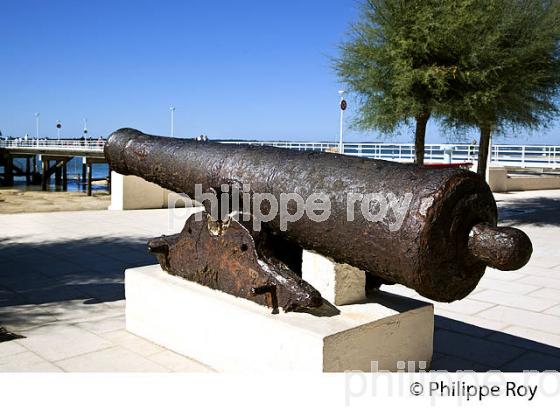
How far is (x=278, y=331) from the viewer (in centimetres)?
326

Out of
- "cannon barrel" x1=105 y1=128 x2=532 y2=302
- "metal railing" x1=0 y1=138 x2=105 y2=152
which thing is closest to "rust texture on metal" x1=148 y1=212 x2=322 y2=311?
"cannon barrel" x1=105 y1=128 x2=532 y2=302

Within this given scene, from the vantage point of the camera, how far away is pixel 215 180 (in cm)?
379

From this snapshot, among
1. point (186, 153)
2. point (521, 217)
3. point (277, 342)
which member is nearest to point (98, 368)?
point (277, 342)

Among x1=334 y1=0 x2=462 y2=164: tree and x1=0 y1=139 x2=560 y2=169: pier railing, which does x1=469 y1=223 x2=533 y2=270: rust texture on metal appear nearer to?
x1=334 y1=0 x2=462 y2=164: tree

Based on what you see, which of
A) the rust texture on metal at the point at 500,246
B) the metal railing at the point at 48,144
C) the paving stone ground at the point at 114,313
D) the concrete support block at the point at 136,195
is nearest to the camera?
the rust texture on metal at the point at 500,246

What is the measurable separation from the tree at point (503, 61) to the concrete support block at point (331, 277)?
876 centimetres

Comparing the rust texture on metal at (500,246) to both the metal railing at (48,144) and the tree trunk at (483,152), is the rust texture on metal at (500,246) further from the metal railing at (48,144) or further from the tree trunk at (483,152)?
the metal railing at (48,144)

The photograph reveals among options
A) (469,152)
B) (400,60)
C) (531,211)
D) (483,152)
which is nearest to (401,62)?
(400,60)

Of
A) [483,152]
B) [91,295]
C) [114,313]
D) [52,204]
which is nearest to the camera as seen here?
[114,313]

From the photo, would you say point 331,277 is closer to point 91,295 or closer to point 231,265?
point 231,265

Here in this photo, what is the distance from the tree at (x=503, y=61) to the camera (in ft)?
36.9

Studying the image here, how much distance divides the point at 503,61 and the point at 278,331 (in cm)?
976

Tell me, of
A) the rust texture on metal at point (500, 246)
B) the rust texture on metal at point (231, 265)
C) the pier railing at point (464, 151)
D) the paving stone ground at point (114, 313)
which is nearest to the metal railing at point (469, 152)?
the pier railing at point (464, 151)

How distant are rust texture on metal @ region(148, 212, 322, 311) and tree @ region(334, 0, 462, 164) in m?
8.35
